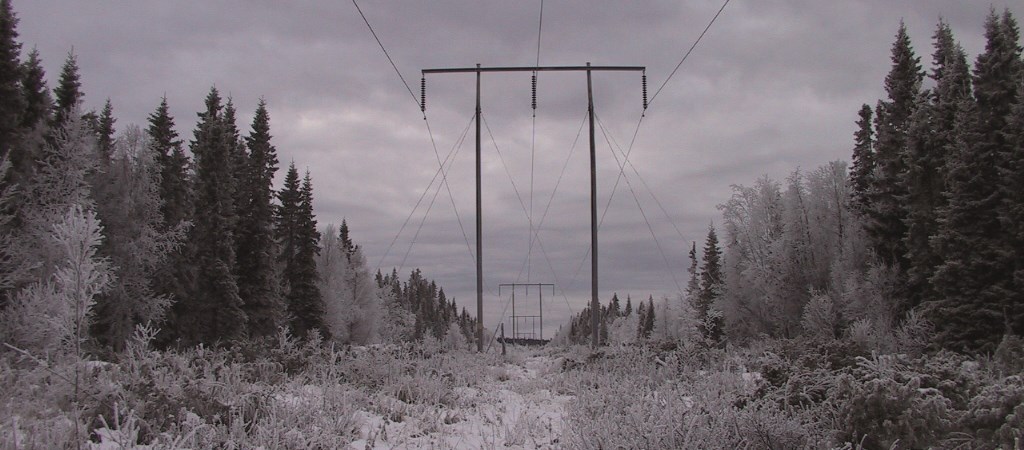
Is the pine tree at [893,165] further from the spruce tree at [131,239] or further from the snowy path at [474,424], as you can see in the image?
the spruce tree at [131,239]

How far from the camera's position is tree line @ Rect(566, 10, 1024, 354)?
77.4ft

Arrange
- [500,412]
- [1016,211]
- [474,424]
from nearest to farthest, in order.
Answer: [474,424]
[500,412]
[1016,211]

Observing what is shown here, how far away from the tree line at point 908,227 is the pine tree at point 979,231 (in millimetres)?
54

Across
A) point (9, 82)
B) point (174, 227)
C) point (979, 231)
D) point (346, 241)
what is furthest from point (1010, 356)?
point (346, 241)

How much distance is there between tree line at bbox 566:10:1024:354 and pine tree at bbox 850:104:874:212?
0.07 meters

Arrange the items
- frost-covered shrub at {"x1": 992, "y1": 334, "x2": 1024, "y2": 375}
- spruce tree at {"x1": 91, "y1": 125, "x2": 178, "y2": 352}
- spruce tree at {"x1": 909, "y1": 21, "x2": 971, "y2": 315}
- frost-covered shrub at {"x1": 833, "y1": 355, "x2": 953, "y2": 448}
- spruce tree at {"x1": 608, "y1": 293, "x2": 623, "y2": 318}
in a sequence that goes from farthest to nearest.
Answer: spruce tree at {"x1": 608, "y1": 293, "x2": 623, "y2": 318} < spruce tree at {"x1": 91, "y1": 125, "x2": 178, "y2": 352} < spruce tree at {"x1": 909, "y1": 21, "x2": 971, "y2": 315} < frost-covered shrub at {"x1": 992, "y1": 334, "x2": 1024, "y2": 375} < frost-covered shrub at {"x1": 833, "y1": 355, "x2": 953, "y2": 448}

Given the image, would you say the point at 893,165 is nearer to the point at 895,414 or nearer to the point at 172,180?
the point at 895,414

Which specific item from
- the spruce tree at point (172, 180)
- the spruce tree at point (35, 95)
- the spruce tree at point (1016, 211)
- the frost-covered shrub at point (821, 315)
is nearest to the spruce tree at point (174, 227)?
the spruce tree at point (172, 180)

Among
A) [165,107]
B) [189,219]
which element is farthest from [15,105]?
[165,107]

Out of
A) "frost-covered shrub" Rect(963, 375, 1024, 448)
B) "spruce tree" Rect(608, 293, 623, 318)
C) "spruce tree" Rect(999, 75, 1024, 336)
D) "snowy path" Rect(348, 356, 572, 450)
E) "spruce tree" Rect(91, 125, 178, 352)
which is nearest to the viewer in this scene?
"frost-covered shrub" Rect(963, 375, 1024, 448)

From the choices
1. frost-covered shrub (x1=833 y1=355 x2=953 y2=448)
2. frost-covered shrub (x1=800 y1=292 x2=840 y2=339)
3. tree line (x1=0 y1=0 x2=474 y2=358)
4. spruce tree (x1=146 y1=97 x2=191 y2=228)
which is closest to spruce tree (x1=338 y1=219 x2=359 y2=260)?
tree line (x1=0 y1=0 x2=474 y2=358)

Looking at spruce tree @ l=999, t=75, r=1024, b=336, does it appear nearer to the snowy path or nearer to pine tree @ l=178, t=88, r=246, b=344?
the snowy path

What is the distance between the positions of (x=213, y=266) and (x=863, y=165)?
118ft

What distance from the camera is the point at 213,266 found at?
34.9 meters
